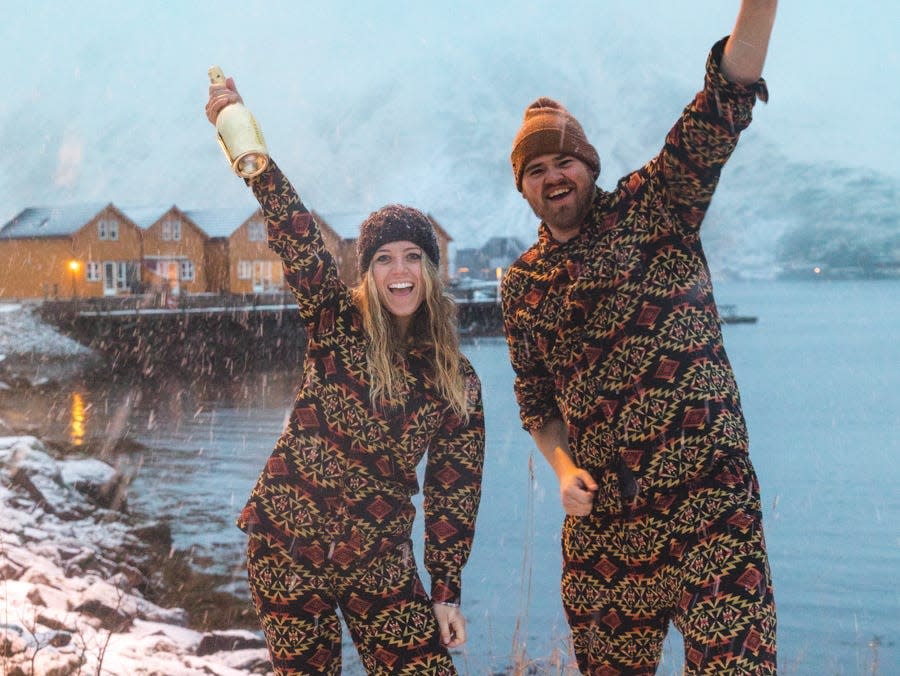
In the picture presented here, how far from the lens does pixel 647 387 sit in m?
2.55

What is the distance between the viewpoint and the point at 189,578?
11000mm

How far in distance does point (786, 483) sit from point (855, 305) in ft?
492

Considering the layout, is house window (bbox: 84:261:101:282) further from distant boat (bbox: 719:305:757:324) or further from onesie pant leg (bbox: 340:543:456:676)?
distant boat (bbox: 719:305:757:324)

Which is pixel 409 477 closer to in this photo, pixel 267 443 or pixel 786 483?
pixel 267 443

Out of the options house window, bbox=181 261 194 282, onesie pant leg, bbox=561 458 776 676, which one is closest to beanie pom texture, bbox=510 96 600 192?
onesie pant leg, bbox=561 458 776 676

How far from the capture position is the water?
1300cm

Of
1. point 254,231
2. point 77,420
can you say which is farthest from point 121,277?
point 77,420

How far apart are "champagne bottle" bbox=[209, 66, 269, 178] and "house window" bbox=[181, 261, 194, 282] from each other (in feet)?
169

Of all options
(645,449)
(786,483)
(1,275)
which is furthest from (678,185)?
(1,275)

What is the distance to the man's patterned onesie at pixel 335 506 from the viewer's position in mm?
2670

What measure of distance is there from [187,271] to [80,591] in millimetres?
46244

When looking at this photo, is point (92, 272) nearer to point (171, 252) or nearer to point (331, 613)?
point (171, 252)

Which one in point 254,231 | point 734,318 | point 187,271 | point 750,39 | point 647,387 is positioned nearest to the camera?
point 750,39

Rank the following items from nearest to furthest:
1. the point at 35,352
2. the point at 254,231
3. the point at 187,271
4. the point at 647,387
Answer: the point at 647,387 → the point at 35,352 → the point at 187,271 → the point at 254,231
